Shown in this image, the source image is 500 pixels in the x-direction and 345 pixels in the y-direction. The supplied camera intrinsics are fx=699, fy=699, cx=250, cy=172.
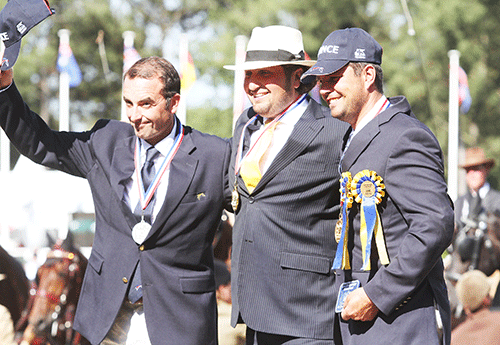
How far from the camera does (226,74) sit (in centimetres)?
2562

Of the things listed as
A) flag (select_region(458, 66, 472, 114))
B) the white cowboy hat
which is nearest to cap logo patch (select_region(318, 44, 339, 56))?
the white cowboy hat

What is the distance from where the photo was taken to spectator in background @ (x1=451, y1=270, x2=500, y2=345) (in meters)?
6.42

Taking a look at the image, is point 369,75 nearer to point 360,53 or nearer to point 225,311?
point 360,53

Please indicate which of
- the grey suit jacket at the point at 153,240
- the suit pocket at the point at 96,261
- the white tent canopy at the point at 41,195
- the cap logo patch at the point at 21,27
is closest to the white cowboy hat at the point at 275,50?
the grey suit jacket at the point at 153,240

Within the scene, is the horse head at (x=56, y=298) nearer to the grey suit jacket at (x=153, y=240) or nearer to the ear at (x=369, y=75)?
the grey suit jacket at (x=153, y=240)

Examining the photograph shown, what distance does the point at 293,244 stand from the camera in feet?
11.7

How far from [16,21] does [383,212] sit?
2.04 metres

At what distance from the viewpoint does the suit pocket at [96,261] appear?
3.75 meters

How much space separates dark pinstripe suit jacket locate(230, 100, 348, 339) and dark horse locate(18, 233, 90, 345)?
2.98 meters

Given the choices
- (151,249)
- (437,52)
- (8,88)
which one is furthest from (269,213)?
(437,52)

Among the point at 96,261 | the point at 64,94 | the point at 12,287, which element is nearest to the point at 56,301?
the point at 12,287

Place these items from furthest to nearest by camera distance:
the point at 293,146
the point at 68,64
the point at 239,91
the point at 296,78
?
1. the point at 239,91
2. the point at 68,64
3. the point at 296,78
4. the point at 293,146

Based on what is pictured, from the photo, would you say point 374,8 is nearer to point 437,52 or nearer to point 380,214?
point 437,52

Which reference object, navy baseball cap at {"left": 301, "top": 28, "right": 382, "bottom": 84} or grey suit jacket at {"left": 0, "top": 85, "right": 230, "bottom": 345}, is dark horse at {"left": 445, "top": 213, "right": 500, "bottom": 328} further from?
navy baseball cap at {"left": 301, "top": 28, "right": 382, "bottom": 84}
